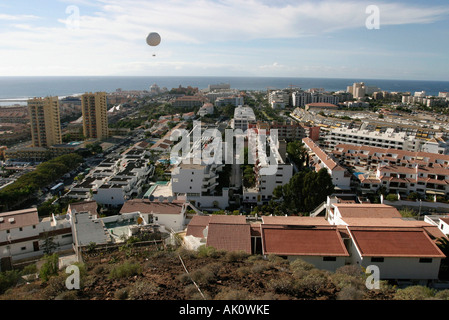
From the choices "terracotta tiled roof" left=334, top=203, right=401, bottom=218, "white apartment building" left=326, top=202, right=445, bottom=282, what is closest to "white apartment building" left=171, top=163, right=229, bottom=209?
"terracotta tiled roof" left=334, top=203, right=401, bottom=218

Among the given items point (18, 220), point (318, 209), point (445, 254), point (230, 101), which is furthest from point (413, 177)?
point (230, 101)

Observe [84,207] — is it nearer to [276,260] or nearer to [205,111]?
[276,260]

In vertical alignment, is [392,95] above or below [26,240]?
above

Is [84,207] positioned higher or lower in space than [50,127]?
lower

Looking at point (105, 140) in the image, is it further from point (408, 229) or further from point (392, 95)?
point (392, 95)

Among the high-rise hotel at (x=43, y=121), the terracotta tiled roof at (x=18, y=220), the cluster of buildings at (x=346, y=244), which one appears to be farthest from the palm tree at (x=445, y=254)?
the high-rise hotel at (x=43, y=121)

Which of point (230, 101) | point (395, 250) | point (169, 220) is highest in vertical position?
point (230, 101)

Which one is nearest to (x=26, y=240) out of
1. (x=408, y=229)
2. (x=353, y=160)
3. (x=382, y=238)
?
(x=382, y=238)

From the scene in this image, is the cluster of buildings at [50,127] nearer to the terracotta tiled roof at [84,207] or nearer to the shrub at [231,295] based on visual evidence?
the terracotta tiled roof at [84,207]
